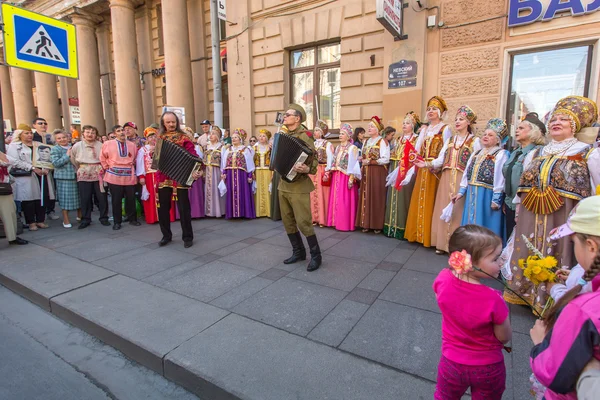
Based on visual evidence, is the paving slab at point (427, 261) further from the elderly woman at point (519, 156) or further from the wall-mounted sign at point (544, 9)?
the wall-mounted sign at point (544, 9)

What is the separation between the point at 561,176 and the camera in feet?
9.96

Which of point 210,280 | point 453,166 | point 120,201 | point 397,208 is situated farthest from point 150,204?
point 453,166

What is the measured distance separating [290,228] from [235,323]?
1.79 meters

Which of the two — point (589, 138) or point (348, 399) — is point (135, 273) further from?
point (589, 138)

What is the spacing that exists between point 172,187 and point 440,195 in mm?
4295

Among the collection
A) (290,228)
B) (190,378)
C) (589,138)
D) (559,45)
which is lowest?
(190,378)

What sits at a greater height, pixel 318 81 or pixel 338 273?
pixel 318 81

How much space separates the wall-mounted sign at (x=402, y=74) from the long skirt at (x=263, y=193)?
11.4 ft

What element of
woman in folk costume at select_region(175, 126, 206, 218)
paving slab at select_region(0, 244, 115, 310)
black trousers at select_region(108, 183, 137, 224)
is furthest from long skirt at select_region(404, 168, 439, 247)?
black trousers at select_region(108, 183, 137, 224)

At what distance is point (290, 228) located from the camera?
186 inches

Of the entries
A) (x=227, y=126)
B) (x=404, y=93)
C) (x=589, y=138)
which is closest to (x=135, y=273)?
(x=589, y=138)

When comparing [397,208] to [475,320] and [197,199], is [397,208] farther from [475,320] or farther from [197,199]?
[197,199]

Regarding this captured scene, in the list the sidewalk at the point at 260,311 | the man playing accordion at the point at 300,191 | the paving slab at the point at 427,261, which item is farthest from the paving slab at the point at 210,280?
the paving slab at the point at 427,261

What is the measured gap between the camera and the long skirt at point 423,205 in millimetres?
5316
